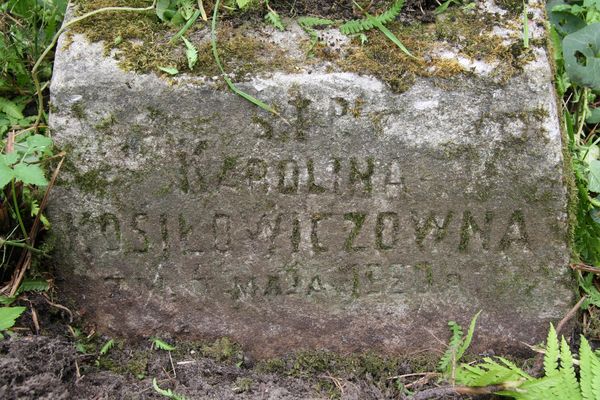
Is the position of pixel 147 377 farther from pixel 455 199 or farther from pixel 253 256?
pixel 455 199

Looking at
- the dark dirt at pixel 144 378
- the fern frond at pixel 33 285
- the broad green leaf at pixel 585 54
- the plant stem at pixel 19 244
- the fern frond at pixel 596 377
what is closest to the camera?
the fern frond at pixel 596 377

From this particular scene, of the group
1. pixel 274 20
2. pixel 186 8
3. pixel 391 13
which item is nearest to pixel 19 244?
pixel 186 8

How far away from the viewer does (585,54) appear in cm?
283

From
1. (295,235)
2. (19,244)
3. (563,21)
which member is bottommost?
(19,244)

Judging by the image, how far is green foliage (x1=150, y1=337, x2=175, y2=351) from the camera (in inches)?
107

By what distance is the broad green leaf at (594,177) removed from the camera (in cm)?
288

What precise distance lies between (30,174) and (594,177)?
2.33m

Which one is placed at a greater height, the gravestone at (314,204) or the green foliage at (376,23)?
the green foliage at (376,23)

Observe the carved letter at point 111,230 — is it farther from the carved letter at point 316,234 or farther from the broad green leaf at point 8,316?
the carved letter at point 316,234

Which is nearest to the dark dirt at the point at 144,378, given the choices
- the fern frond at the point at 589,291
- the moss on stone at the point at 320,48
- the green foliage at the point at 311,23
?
the fern frond at the point at 589,291

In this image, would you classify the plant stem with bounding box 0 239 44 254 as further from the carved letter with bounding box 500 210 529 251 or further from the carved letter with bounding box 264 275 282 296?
the carved letter with bounding box 500 210 529 251

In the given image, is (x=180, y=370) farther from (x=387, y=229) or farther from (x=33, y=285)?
(x=387, y=229)

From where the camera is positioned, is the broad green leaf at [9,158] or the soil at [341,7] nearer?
→ the broad green leaf at [9,158]

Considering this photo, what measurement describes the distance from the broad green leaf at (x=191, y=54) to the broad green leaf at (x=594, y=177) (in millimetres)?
1788
